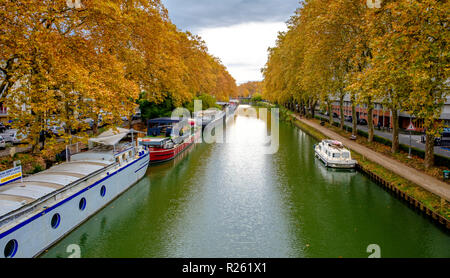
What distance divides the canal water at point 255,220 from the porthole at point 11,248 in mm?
2337

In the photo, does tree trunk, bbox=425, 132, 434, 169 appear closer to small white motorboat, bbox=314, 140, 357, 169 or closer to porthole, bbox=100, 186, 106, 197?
small white motorboat, bbox=314, 140, 357, 169

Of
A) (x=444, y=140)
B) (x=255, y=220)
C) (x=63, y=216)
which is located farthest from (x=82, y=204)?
(x=444, y=140)

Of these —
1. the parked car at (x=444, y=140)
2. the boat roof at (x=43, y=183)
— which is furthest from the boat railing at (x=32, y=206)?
the parked car at (x=444, y=140)

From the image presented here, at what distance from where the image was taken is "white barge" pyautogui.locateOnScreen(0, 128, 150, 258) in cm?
1368

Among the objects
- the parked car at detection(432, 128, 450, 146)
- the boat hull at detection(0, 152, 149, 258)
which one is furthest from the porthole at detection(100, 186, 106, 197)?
the parked car at detection(432, 128, 450, 146)

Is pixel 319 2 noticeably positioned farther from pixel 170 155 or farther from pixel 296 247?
pixel 296 247

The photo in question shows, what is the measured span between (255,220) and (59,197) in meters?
11.6

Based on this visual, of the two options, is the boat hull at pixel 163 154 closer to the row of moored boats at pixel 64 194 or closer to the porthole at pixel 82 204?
the row of moored boats at pixel 64 194

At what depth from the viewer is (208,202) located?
23.6 metres

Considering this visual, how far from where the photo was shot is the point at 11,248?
1329cm

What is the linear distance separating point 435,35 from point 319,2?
A: 2617 centimetres

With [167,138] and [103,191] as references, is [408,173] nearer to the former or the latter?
[103,191]

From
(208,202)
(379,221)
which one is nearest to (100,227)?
(208,202)

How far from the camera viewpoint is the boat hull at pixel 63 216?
44.8 feet
